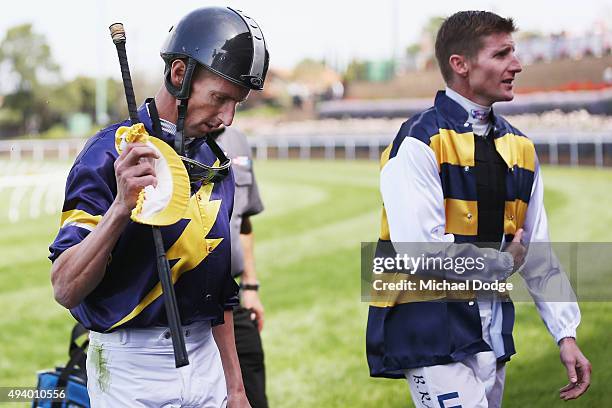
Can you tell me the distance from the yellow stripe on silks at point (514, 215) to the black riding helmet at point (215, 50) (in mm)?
1154

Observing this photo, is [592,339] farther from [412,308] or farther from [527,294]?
[412,308]

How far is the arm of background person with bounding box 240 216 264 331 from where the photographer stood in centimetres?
534

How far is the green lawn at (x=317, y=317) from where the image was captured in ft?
23.2

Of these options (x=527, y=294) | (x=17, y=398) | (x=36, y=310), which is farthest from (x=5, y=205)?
(x=527, y=294)

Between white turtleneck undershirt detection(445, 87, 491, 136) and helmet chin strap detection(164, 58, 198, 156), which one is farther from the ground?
helmet chin strap detection(164, 58, 198, 156)

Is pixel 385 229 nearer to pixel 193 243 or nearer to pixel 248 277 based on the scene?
pixel 193 243

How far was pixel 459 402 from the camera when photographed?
3400 millimetres

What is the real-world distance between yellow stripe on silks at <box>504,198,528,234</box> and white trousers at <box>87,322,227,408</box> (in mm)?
1291

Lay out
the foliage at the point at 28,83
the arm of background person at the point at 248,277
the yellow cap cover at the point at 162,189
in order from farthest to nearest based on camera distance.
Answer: the foliage at the point at 28,83
the arm of background person at the point at 248,277
the yellow cap cover at the point at 162,189

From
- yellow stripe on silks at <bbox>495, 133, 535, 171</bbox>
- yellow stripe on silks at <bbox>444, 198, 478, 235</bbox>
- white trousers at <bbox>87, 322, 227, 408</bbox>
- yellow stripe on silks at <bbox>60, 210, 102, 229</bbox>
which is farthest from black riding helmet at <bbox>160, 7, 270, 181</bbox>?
yellow stripe on silks at <bbox>495, 133, 535, 171</bbox>

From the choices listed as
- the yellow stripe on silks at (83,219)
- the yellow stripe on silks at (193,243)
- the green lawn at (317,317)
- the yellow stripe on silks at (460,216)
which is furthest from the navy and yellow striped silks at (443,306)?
the green lawn at (317,317)

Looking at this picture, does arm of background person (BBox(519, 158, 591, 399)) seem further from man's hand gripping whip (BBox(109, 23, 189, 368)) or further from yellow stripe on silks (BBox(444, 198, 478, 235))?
man's hand gripping whip (BBox(109, 23, 189, 368))

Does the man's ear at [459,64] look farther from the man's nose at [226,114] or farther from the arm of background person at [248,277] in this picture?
the arm of background person at [248,277]

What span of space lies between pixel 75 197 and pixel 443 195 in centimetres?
136
